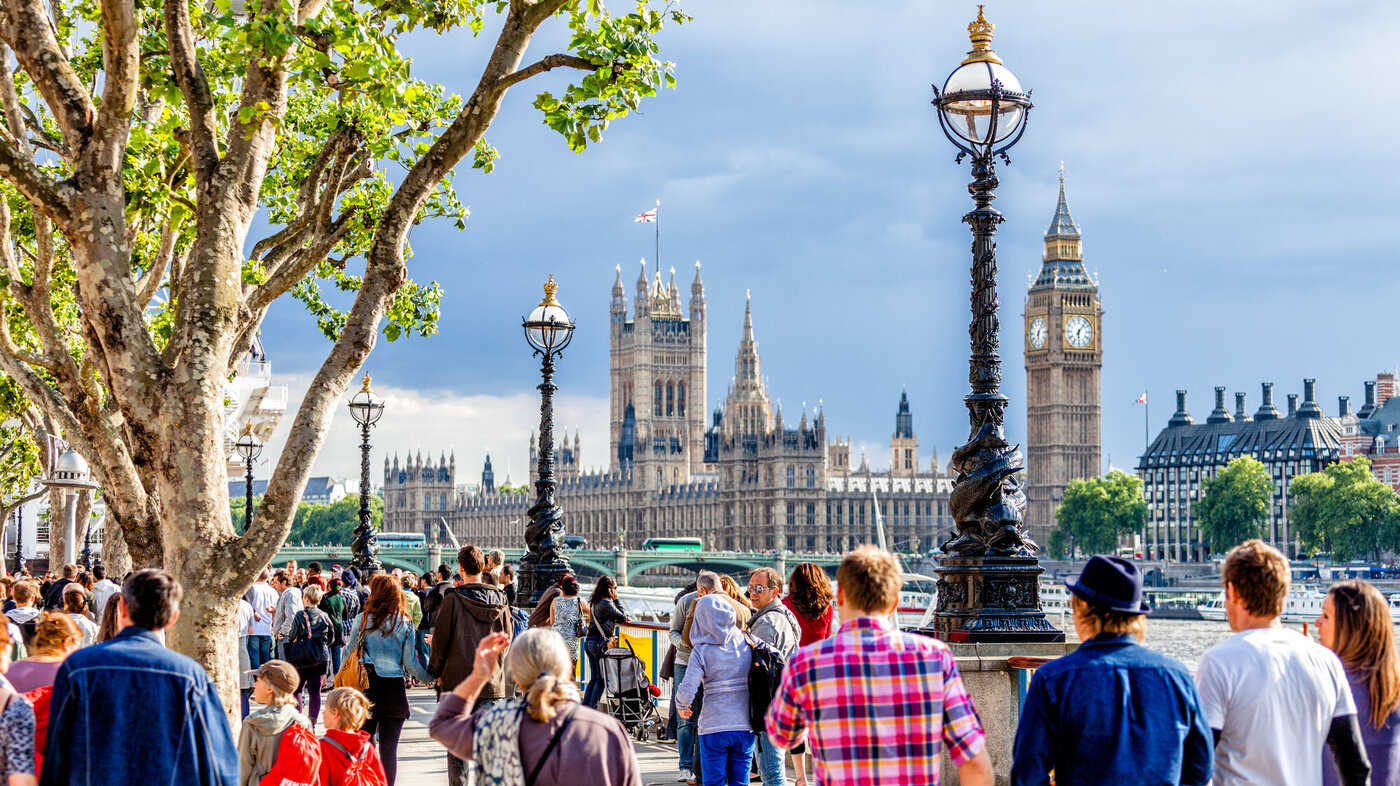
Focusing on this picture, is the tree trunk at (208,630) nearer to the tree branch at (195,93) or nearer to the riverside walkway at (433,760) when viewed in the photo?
the riverside walkway at (433,760)

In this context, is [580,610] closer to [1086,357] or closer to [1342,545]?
[1342,545]

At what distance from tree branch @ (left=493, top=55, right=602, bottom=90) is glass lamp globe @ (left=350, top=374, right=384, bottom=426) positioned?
1201 centimetres

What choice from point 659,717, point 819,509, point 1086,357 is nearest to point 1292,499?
point 1086,357

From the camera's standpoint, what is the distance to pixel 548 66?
30.8 ft

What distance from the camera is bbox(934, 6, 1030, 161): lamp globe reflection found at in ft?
30.5

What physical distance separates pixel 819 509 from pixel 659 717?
107 meters

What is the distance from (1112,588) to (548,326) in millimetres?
11211

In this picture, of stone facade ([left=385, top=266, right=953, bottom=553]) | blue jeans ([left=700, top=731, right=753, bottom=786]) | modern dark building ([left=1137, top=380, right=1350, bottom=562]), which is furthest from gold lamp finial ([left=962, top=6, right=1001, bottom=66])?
modern dark building ([left=1137, top=380, right=1350, bottom=562])

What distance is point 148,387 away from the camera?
843 centimetres

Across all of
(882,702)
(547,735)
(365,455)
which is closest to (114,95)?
(547,735)

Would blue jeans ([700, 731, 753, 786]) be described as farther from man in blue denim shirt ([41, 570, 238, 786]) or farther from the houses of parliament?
the houses of parliament

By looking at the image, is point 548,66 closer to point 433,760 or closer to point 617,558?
point 433,760

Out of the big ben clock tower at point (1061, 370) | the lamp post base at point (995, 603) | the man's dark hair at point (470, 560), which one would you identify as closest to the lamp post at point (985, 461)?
the lamp post base at point (995, 603)

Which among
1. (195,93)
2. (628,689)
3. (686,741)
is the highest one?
(195,93)
